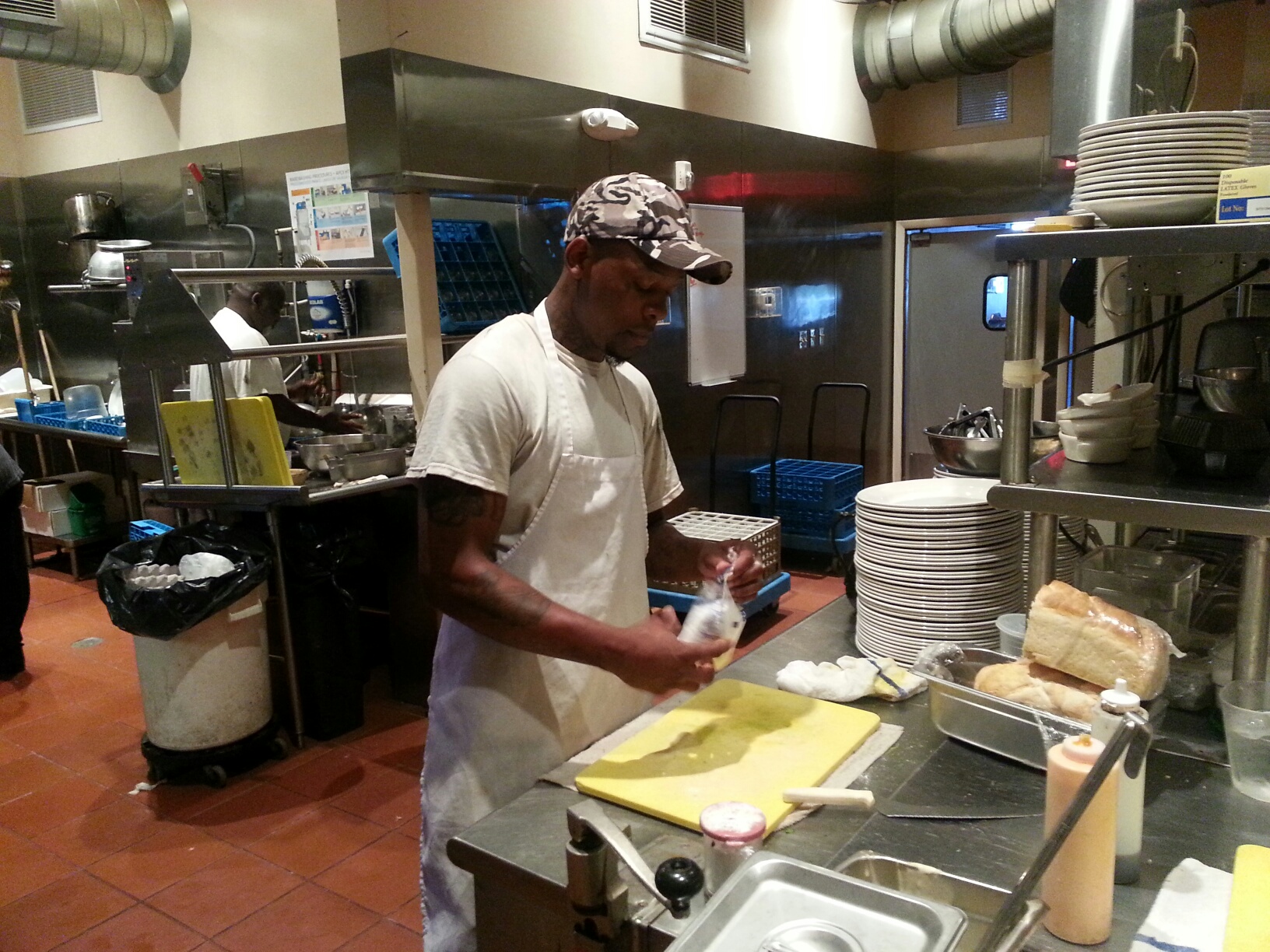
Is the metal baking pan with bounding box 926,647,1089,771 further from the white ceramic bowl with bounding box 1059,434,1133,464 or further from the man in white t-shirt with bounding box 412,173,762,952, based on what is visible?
the white ceramic bowl with bounding box 1059,434,1133,464

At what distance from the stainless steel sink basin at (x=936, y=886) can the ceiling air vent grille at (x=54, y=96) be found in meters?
6.27

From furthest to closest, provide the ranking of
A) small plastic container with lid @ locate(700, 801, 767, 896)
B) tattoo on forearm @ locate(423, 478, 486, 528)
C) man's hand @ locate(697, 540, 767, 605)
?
man's hand @ locate(697, 540, 767, 605) < tattoo on forearm @ locate(423, 478, 486, 528) < small plastic container with lid @ locate(700, 801, 767, 896)

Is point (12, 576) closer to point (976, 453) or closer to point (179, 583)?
point (179, 583)

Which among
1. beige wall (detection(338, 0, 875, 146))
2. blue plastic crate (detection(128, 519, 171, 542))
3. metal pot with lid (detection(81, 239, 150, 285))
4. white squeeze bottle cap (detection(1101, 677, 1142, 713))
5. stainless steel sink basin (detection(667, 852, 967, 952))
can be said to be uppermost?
beige wall (detection(338, 0, 875, 146))

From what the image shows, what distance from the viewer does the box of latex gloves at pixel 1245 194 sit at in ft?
4.28

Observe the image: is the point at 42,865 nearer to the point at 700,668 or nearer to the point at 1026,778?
the point at 700,668

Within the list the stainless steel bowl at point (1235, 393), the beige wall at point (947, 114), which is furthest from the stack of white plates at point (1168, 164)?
the beige wall at point (947, 114)

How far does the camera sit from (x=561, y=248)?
14.5ft

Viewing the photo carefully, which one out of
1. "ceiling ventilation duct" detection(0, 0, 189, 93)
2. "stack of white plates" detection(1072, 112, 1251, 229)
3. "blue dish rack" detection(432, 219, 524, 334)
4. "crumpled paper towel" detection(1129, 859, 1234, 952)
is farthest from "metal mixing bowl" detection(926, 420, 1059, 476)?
"ceiling ventilation duct" detection(0, 0, 189, 93)

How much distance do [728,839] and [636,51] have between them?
13.8 feet

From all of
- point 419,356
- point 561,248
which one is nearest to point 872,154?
point 561,248

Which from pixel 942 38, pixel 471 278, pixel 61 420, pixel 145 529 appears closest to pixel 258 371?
pixel 145 529

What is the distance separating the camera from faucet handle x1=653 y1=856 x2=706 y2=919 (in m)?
1.08

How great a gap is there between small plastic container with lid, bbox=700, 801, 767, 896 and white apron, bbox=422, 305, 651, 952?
54 cm
